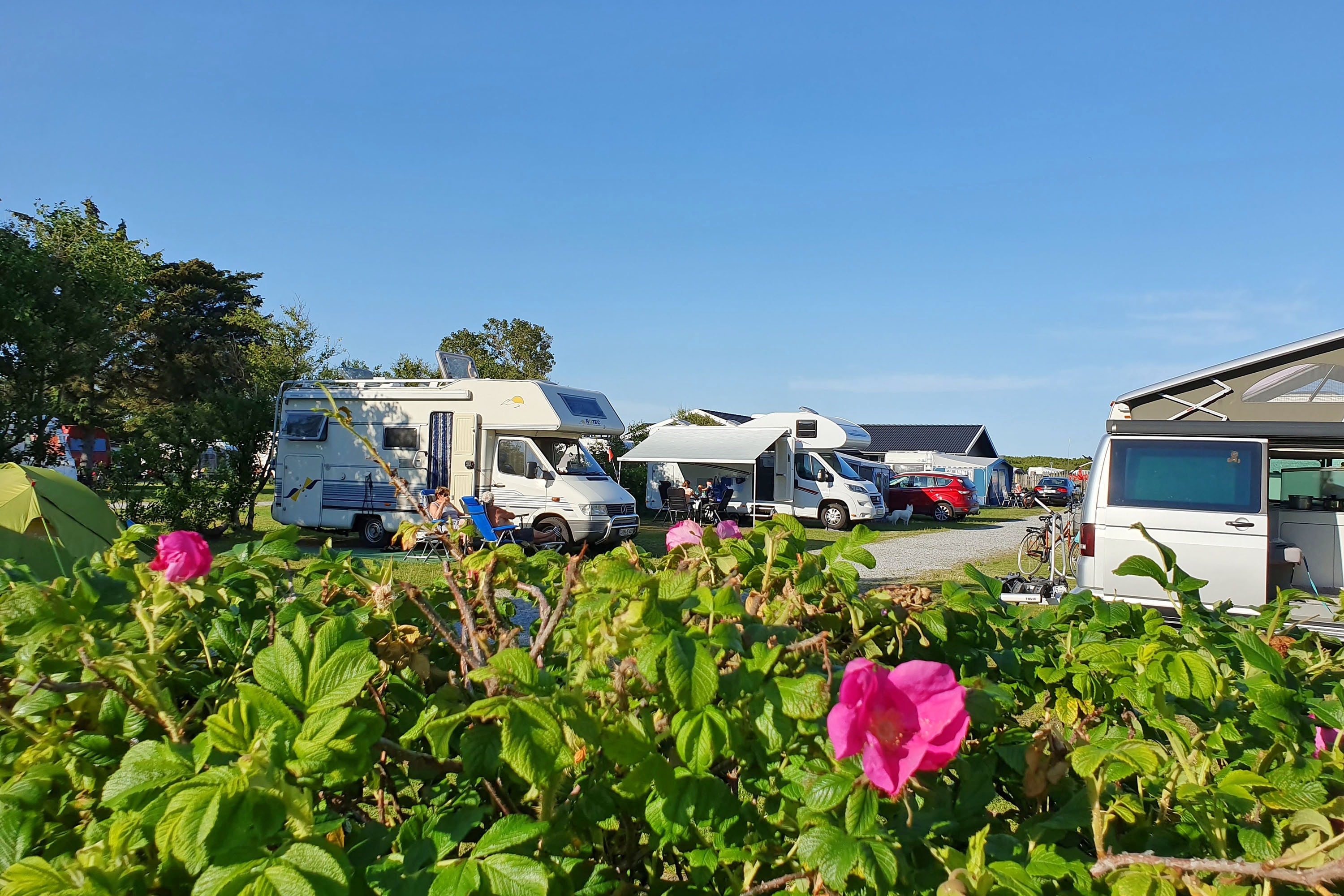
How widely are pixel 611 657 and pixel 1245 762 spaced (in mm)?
877

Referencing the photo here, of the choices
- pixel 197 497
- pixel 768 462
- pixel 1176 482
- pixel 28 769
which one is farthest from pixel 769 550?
pixel 768 462

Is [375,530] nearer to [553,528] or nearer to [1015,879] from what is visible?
[553,528]

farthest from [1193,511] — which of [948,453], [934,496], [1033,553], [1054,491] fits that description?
[948,453]

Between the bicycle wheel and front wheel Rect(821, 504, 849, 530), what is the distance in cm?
675

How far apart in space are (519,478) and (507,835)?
43.6 feet

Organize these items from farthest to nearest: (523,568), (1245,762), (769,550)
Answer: (523,568), (769,550), (1245,762)

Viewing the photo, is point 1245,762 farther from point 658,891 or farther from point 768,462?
point 768,462

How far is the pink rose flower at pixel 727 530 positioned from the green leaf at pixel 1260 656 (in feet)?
2.62

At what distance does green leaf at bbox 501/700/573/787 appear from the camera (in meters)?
0.80

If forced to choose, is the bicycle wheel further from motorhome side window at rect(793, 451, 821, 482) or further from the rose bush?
the rose bush

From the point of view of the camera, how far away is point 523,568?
1.50 m

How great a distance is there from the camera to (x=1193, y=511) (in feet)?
19.9

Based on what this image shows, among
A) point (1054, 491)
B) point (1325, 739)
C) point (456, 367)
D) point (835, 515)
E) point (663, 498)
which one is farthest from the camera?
point (1054, 491)

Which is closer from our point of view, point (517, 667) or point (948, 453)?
point (517, 667)
